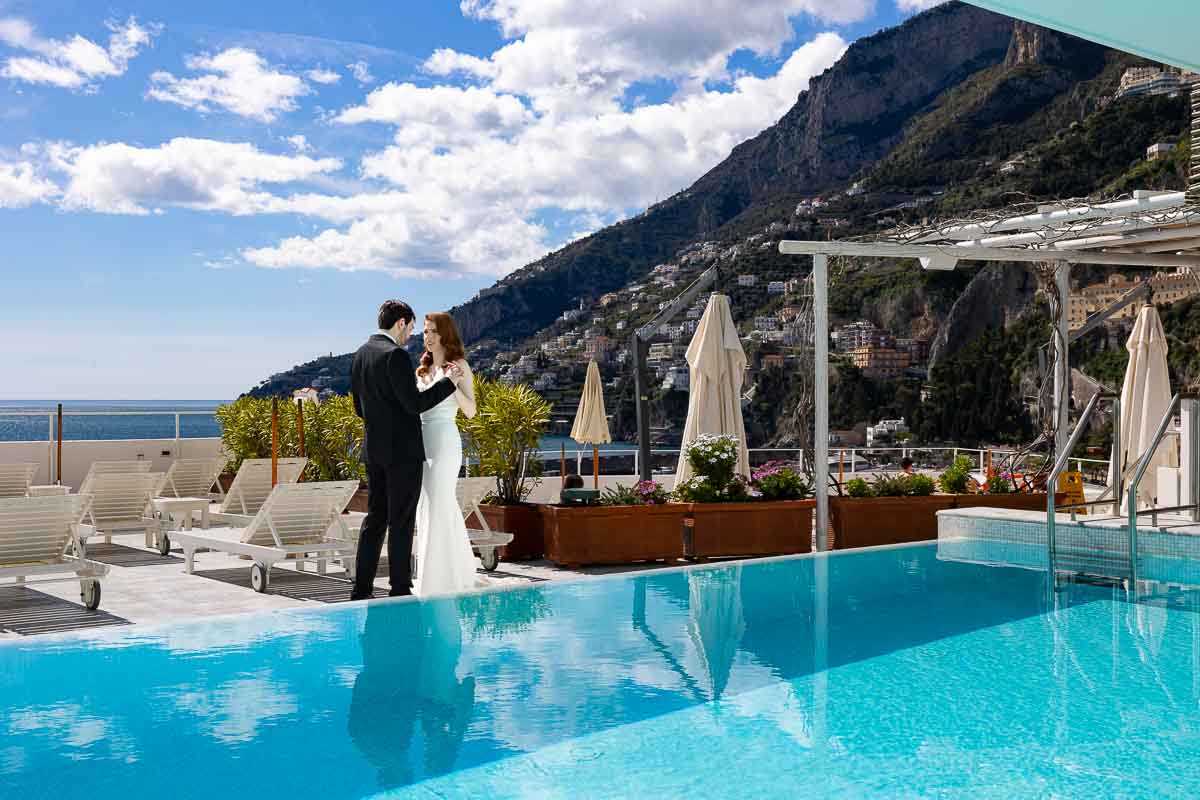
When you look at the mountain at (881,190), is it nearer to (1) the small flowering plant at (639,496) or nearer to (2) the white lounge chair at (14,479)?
(2) the white lounge chair at (14,479)

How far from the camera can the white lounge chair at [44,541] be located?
6.41m

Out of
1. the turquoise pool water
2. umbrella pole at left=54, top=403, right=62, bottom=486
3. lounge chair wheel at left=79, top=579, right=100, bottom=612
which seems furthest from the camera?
umbrella pole at left=54, top=403, right=62, bottom=486

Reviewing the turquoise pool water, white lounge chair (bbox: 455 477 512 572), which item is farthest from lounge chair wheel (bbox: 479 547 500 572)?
the turquoise pool water

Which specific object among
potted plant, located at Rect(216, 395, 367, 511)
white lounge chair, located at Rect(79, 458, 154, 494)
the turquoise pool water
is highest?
potted plant, located at Rect(216, 395, 367, 511)

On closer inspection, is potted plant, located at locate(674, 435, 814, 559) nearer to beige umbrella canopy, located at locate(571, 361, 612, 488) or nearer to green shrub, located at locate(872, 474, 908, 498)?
green shrub, located at locate(872, 474, 908, 498)

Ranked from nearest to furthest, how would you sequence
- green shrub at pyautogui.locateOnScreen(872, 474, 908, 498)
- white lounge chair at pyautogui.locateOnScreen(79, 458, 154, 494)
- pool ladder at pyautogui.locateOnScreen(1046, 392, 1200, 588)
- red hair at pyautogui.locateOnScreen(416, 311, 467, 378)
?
red hair at pyautogui.locateOnScreen(416, 311, 467, 378), pool ladder at pyautogui.locateOnScreen(1046, 392, 1200, 588), green shrub at pyautogui.locateOnScreen(872, 474, 908, 498), white lounge chair at pyautogui.locateOnScreen(79, 458, 154, 494)

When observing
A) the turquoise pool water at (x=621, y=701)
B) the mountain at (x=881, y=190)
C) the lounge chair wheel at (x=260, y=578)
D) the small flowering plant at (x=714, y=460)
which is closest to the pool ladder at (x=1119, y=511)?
the turquoise pool water at (x=621, y=701)

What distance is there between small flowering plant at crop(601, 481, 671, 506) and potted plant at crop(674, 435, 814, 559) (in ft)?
0.56

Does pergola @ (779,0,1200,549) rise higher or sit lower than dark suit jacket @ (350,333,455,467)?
higher

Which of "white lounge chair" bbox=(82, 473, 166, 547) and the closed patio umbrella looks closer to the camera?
"white lounge chair" bbox=(82, 473, 166, 547)

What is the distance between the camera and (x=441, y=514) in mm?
6363

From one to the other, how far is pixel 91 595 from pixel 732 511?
4520 millimetres

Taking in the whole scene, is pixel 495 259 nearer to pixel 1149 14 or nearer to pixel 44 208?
pixel 44 208

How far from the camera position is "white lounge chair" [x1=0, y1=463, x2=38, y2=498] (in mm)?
10305
